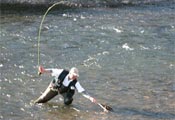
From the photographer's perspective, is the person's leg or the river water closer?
the person's leg

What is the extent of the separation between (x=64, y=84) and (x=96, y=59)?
6490 mm

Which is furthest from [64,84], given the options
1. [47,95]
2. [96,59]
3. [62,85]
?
[96,59]

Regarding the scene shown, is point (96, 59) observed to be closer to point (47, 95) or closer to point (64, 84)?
point (47, 95)

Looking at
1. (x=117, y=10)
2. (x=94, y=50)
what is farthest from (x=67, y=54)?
(x=117, y=10)

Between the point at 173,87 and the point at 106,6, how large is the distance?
15.4 meters

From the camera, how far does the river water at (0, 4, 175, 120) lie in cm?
1730

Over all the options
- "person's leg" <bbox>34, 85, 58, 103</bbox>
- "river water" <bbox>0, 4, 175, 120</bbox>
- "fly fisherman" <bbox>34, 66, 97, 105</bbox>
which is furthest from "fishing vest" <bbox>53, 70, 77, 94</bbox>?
"river water" <bbox>0, 4, 175, 120</bbox>

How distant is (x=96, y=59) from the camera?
23.0 metres

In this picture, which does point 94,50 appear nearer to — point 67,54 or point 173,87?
point 67,54

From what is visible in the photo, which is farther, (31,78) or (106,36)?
(106,36)

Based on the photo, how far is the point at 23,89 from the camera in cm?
1892

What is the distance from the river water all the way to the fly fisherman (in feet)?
1.43

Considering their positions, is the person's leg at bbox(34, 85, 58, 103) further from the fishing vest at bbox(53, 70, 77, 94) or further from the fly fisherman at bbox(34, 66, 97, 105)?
the fishing vest at bbox(53, 70, 77, 94)

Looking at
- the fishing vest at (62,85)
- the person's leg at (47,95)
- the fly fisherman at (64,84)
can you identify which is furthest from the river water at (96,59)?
the fishing vest at (62,85)
